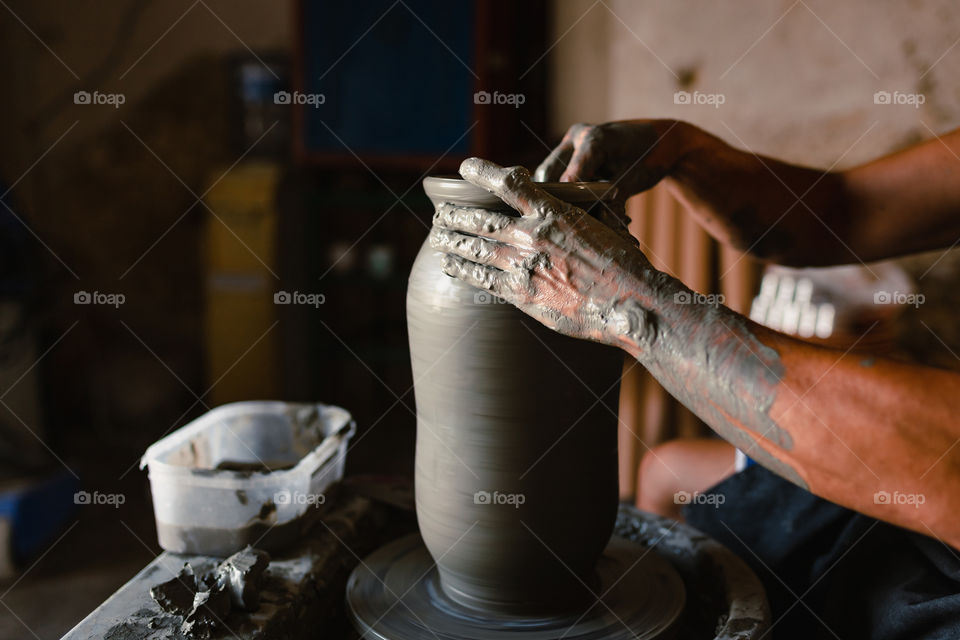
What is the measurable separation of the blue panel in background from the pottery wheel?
270 centimetres

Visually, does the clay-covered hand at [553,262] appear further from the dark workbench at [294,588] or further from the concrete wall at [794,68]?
the concrete wall at [794,68]

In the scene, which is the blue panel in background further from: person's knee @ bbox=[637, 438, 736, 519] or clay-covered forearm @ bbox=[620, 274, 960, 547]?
clay-covered forearm @ bbox=[620, 274, 960, 547]

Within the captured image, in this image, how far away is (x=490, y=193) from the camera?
128 centimetres

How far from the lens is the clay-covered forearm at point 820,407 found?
3.27 ft

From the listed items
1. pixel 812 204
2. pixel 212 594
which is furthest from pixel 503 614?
pixel 812 204

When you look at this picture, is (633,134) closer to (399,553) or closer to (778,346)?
(778,346)

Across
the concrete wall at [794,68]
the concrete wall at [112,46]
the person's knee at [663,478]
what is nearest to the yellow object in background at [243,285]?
the concrete wall at [112,46]

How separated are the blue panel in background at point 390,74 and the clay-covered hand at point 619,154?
229 centimetres

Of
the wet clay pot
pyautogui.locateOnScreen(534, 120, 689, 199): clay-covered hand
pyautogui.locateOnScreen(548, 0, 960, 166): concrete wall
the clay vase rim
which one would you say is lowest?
the wet clay pot

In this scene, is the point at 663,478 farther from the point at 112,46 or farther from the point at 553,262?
the point at 112,46

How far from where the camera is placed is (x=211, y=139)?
4.61 metres

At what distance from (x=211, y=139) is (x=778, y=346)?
4.19 metres

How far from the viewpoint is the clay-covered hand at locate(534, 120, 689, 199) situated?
5.01 ft

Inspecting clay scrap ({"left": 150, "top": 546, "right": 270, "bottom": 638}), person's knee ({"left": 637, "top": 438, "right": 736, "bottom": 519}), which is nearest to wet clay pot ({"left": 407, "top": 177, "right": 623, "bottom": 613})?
clay scrap ({"left": 150, "top": 546, "right": 270, "bottom": 638})
